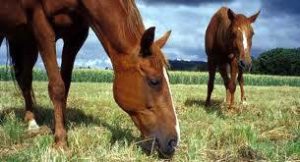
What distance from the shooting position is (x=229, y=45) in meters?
11.4

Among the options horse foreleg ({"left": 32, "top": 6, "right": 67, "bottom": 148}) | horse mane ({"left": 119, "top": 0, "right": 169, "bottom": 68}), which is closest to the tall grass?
horse foreleg ({"left": 32, "top": 6, "right": 67, "bottom": 148})

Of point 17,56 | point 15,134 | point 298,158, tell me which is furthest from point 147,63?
point 17,56

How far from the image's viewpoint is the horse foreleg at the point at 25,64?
7.93m

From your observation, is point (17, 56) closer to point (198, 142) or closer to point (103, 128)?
point (103, 128)

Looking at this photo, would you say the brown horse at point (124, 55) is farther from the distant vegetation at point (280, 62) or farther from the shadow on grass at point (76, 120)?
the distant vegetation at point (280, 62)

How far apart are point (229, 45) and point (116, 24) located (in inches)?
246

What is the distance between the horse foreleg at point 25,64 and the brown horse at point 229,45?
4495 millimetres

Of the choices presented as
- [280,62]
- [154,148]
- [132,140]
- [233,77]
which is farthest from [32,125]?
[280,62]

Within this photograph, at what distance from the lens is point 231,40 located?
1120cm

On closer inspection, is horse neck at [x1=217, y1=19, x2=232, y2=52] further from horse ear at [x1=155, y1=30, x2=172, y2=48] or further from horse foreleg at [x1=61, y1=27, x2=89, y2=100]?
horse ear at [x1=155, y1=30, x2=172, y2=48]

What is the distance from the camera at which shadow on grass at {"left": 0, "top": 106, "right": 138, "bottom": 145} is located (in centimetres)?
616

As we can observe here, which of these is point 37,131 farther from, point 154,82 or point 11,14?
point 154,82

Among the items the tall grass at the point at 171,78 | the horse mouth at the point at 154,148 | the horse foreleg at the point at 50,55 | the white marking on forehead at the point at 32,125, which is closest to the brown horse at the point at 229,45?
the white marking on forehead at the point at 32,125

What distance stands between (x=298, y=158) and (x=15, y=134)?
335cm
